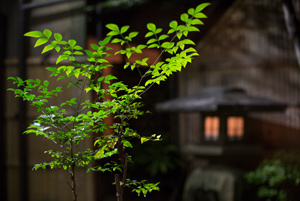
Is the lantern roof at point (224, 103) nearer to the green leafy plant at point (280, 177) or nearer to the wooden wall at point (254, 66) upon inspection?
the green leafy plant at point (280, 177)

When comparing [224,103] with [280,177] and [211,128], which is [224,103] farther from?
[280,177]

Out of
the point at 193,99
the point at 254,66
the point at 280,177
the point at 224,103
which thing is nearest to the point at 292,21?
the point at 224,103

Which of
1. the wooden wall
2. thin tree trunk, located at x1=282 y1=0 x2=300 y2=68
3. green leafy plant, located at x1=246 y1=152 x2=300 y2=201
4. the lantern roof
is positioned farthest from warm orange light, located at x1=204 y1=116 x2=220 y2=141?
thin tree trunk, located at x1=282 y1=0 x2=300 y2=68

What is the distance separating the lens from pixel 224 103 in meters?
6.46

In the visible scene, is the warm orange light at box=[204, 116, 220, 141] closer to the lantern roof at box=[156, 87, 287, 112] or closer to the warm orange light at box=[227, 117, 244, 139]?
the warm orange light at box=[227, 117, 244, 139]

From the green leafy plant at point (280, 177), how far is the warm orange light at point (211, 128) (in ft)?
3.07

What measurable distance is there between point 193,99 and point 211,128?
2.18ft

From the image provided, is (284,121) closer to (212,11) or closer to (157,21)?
(212,11)

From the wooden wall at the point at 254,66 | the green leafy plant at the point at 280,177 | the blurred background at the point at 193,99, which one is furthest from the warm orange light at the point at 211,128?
the wooden wall at the point at 254,66

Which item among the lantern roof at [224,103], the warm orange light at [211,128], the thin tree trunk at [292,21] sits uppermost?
the thin tree trunk at [292,21]

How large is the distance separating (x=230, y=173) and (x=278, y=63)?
2.83m

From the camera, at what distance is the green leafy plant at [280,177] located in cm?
614

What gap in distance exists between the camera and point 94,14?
8508 millimetres

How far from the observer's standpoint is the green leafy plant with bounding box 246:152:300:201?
6141mm
